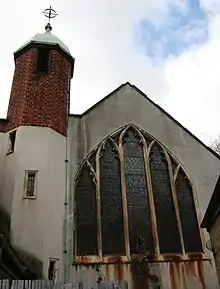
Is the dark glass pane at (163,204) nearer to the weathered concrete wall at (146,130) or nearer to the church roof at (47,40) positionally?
the weathered concrete wall at (146,130)

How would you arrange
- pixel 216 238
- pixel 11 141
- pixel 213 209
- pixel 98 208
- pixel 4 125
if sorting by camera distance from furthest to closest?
pixel 4 125 → pixel 11 141 → pixel 98 208 → pixel 216 238 → pixel 213 209

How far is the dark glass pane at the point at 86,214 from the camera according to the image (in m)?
10.5

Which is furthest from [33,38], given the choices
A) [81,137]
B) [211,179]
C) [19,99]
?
[211,179]

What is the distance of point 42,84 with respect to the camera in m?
12.9

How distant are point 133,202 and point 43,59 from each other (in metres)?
6.14

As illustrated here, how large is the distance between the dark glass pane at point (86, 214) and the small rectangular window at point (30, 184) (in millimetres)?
1318

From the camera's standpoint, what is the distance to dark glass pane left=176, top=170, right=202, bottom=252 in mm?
11025

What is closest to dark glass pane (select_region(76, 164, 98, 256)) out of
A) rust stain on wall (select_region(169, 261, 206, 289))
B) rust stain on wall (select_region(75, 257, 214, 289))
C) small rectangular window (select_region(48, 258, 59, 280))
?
rust stain on wall (select_region(75, 257, 214, 289))

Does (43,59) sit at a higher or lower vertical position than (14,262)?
higher

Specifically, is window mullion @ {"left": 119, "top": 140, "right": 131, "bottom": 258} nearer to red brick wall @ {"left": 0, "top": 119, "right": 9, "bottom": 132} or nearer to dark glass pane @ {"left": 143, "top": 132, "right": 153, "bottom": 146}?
dark glass pane @ {"left": 143, "top": 132, "right": 153, "bottom": 146}

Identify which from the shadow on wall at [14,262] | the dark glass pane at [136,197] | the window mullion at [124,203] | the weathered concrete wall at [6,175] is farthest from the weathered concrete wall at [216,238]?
the weathered concrete wall at [6,175]

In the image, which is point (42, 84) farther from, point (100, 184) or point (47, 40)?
point (100, 184)

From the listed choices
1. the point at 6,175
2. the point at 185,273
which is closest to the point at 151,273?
the point at 185,273

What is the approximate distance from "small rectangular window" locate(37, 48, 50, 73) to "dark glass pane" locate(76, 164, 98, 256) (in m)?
3.99
